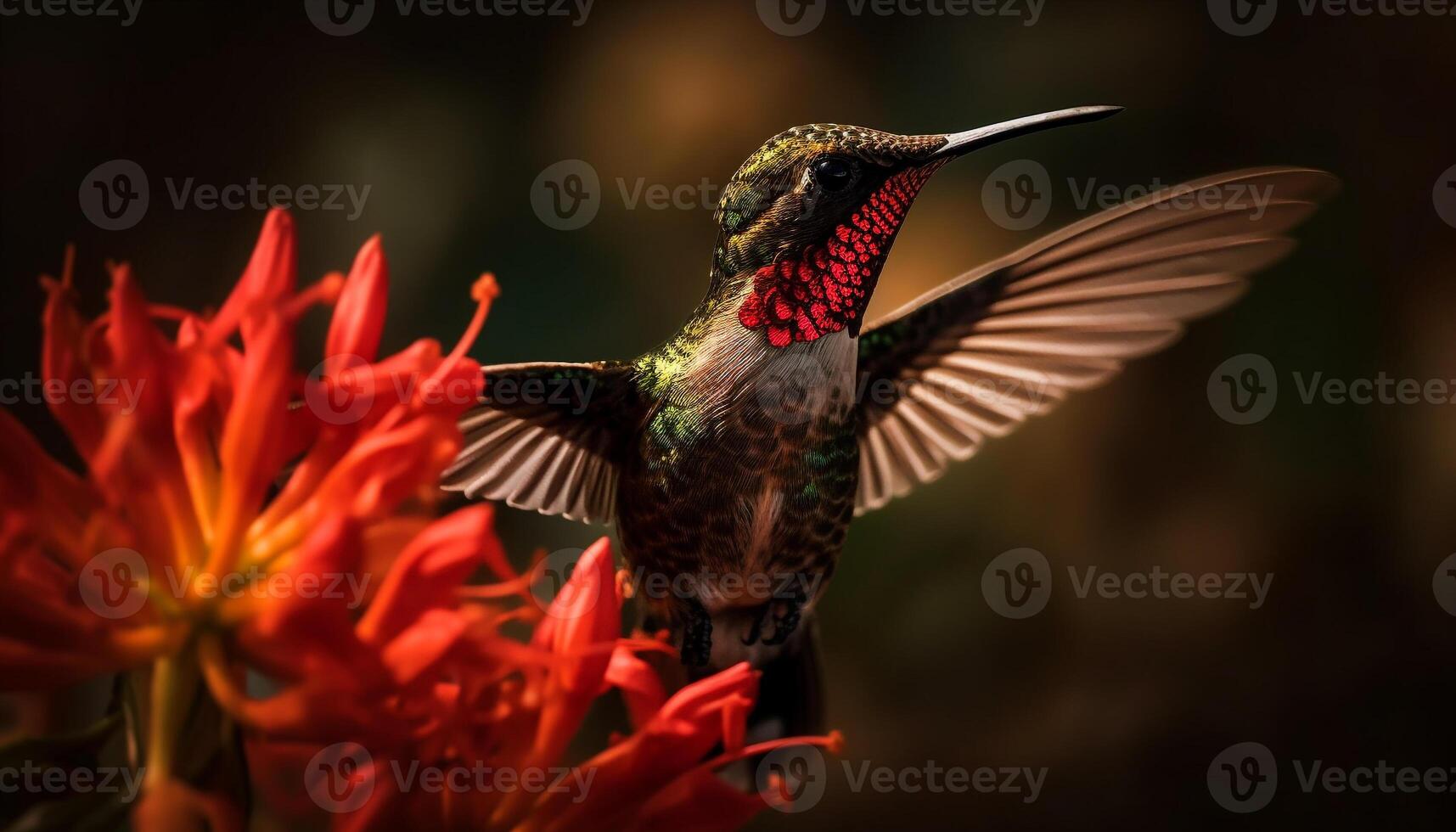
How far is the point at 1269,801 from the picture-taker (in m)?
1.27

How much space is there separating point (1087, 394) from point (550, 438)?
765mm

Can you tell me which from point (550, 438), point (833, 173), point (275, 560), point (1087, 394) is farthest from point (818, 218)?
point (1087, 394)

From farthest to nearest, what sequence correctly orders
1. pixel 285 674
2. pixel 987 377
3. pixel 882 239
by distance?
pixel 987 377 → pixel 882 239 → pixel 285 674

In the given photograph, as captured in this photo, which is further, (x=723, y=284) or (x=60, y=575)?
(x=723, y=284)

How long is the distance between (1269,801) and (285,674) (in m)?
1.17

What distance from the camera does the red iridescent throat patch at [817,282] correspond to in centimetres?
65

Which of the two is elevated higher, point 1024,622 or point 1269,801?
point 1024,622

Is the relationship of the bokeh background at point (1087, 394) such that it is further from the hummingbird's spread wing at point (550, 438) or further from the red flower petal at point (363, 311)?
the red flower petal at point (363, 311)

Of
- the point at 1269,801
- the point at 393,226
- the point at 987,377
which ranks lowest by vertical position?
the point at 1269,801

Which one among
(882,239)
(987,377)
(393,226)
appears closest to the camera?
(882,239)

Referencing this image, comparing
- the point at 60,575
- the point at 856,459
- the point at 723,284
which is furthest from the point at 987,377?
the point at 60,575

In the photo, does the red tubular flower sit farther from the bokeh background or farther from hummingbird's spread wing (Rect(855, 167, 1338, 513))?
the bokeh background

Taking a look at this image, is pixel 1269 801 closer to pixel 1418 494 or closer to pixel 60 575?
pixel 1418 494

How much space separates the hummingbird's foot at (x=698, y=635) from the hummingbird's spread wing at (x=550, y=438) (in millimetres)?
101
